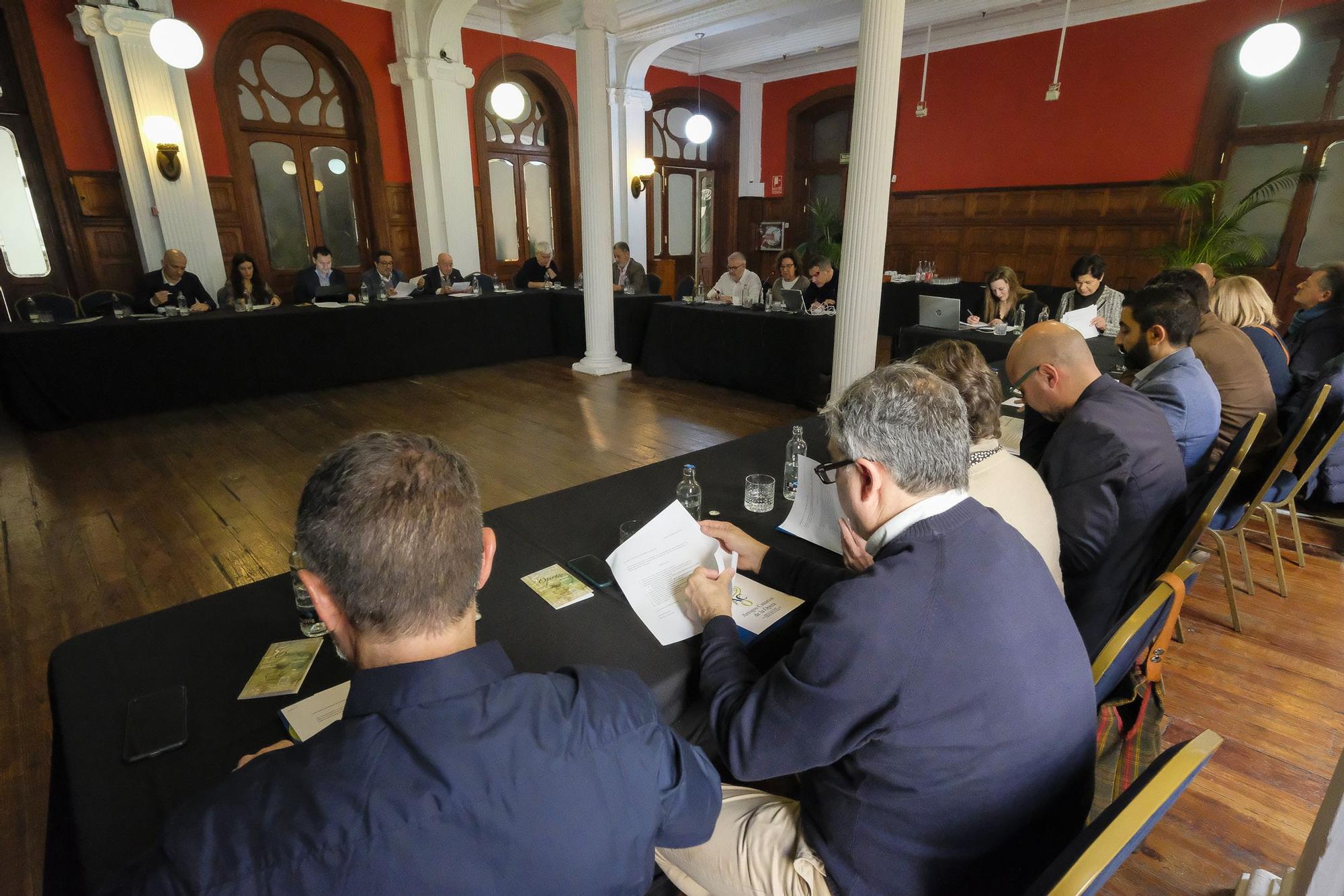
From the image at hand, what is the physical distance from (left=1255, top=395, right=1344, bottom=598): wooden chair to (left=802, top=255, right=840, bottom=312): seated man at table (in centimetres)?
358

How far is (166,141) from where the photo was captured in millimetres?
6070

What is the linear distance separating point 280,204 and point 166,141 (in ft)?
4.04

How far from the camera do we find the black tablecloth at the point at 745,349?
17.3ft

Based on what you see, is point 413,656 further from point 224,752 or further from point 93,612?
point 93,612

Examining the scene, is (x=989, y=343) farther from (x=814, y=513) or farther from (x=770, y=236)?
(x=770, y=236)

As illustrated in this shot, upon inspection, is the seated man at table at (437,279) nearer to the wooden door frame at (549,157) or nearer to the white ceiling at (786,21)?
the wooden door frame at (549,157)

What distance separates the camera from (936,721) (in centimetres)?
90

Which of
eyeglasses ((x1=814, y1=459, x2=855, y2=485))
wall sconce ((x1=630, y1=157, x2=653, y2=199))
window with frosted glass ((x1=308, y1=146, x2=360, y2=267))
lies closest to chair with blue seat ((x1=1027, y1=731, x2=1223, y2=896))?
eyeglasses ((x1=814, y1=459, x2=855, y2=485))

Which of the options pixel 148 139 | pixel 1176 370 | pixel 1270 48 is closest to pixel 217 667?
pixel 1176 370

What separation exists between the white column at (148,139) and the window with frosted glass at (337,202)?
1.15m

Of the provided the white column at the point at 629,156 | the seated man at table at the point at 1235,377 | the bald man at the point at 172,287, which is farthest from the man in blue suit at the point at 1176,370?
the white column at the point at 629,156

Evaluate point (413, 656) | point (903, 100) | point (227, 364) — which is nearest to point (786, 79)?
point (903, 100)

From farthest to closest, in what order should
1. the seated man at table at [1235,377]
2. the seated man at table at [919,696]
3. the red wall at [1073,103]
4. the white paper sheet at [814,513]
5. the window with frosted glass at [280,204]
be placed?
the window with frosted glass at [280,204], the red wall at [1073,103], the seated man at table at [1235,377], the white paper sheet at [814,513], the seated man at table at [919,696]

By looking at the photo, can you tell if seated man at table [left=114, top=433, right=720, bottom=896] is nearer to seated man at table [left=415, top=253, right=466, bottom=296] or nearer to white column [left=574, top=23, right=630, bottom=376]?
white column [left=574, top=23, right=630, bottom=376]
